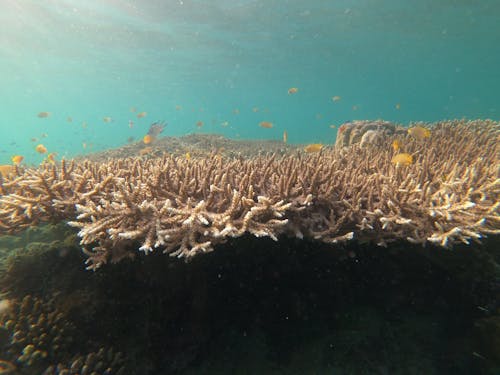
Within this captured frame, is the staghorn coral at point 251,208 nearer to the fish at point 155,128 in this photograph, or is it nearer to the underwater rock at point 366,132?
the underwater rock at point 366,132

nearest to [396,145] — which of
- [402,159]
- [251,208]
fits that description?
[402,159]

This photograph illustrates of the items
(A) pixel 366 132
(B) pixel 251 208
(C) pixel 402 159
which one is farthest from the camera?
(A) pixel 366 132

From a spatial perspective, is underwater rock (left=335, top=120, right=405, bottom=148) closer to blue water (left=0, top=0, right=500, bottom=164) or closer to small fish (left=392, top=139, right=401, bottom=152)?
→ small fish (left=392, top=139, right=401, bottom=152)

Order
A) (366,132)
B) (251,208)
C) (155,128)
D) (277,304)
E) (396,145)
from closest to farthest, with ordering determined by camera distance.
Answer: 1. (251,208)
2. (277,304)
3. (396,145)
4. (366,132)
5. (155,128)

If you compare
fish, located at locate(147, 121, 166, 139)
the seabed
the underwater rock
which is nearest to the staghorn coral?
the seabed

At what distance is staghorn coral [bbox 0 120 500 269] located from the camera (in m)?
2.46

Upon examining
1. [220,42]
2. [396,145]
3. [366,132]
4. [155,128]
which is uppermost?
[220,42]

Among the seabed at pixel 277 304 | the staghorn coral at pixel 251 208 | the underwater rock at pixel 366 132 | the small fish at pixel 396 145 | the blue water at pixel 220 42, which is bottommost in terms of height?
the seabed at pixel 277 304

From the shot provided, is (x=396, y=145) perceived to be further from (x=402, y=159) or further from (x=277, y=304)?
(x=277, y=304)

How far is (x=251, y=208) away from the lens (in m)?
2.51

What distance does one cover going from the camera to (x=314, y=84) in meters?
79.4

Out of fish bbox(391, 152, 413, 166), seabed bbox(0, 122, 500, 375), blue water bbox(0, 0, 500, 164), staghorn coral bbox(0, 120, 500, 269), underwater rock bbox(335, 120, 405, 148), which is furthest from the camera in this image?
blue water bbox(0, 0, 500, 164)

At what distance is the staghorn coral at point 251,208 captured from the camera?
Answer: 2.46 metres

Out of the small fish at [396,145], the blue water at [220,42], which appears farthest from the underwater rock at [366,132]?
the blue water at [220,42]
